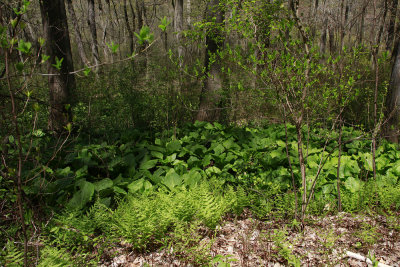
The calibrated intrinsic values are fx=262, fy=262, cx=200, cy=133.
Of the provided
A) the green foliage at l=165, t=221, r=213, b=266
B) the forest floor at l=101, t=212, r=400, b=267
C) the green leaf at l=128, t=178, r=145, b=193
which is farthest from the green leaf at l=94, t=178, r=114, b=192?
the green foliage at l=165, t=221, r=213, b=266

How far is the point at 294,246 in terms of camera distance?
98.4 inches

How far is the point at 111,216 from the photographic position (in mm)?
2633

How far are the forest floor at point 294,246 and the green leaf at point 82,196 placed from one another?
0.67 m

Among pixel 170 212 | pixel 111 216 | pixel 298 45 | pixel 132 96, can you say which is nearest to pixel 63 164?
pixel 111 216

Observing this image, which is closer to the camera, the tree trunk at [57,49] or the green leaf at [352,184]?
the green leaf at [352,184]

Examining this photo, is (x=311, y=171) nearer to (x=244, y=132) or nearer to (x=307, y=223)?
(x=307, y=223)

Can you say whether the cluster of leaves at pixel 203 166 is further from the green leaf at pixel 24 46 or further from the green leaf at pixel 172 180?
the green leaf at pixel 24 46

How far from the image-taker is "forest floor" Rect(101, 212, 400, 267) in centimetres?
229

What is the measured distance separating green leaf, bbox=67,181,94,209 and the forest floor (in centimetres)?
67

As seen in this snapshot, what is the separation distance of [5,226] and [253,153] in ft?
10.4

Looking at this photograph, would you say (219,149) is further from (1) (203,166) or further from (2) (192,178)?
(2) (192,178)

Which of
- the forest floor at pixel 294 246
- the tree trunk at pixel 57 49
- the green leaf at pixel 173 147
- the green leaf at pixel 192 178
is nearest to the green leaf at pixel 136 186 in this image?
the green leaf at pixel 192 178

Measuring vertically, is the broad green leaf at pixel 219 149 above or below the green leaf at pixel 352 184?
above

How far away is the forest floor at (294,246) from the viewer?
2291 millimetres
